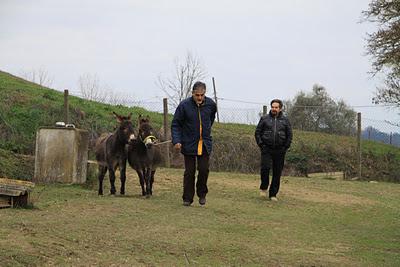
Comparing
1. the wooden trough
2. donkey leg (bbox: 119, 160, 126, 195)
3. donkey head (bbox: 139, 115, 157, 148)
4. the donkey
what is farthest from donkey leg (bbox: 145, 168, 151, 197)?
the wooden trough

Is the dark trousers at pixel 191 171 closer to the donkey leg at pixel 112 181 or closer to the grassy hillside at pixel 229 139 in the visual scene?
the donkey leg at pixel 112 181

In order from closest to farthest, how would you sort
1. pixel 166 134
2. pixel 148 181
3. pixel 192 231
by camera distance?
pixel 192 231, pixel 148 181, pixel 166 134

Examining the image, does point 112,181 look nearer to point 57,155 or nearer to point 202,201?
point 57,155

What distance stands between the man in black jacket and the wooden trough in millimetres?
5204

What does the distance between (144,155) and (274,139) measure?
2.63 metres

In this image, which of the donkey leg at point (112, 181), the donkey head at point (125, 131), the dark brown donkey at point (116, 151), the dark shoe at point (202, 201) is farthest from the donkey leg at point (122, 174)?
the dark shoe at point (202, 201)

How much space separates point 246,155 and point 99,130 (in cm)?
526

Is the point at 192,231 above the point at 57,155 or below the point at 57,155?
below

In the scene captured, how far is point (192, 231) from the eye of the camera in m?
7.98

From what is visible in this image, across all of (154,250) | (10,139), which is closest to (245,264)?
(154,250)

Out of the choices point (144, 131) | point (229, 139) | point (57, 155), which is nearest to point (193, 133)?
point (144, 131)

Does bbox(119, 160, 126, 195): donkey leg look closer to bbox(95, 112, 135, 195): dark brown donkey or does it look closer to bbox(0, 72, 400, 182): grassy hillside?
bbox(95, 112, 135, 195): dark brown donkey

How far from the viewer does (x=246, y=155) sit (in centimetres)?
2158

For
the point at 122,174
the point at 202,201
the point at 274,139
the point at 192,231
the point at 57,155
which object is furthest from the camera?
the point at 57,155
